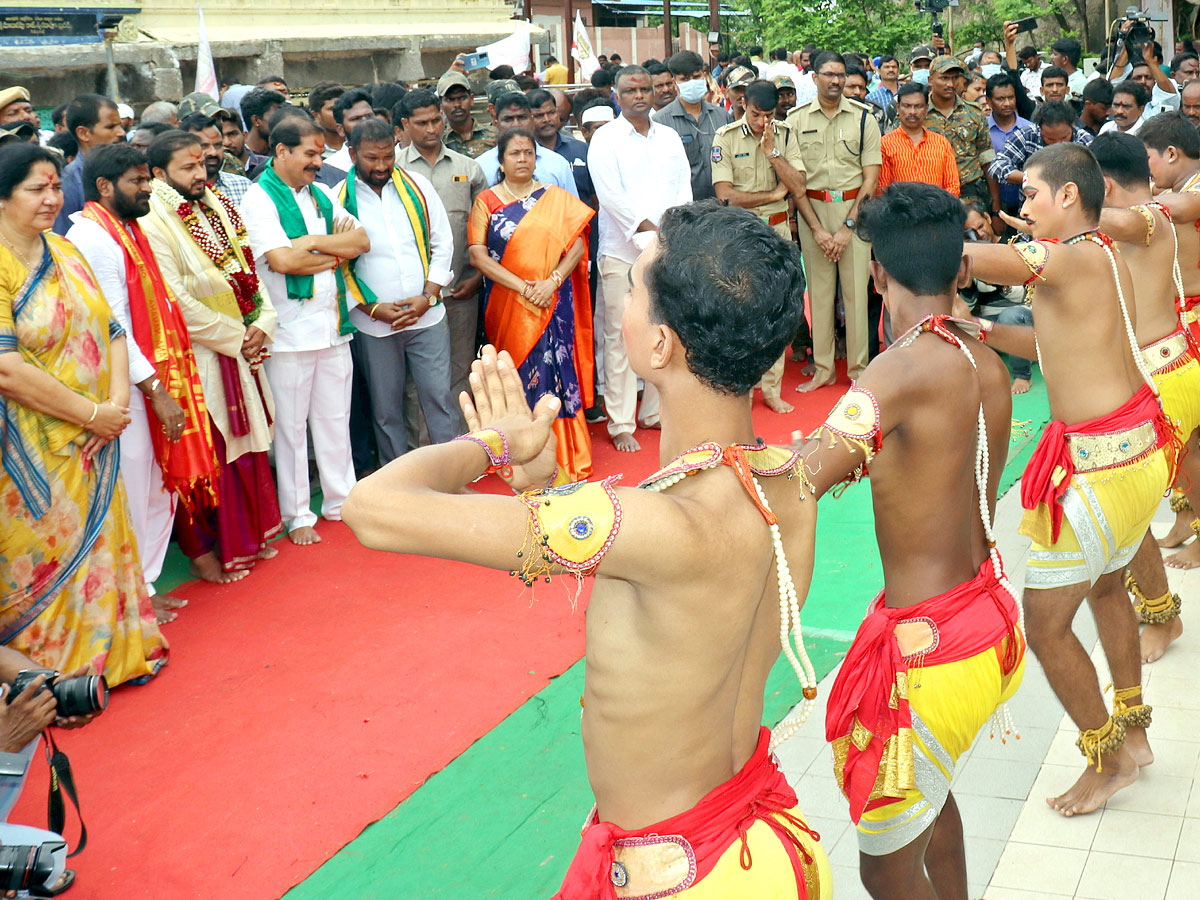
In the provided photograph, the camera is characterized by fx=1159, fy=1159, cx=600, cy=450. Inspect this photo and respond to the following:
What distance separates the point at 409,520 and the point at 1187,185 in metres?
4.18

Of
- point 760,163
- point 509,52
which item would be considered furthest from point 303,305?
point 509,52

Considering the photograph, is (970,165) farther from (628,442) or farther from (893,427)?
(893,427)

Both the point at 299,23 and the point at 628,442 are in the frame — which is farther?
the point at 299,23

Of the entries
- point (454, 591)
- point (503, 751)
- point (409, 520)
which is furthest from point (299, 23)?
point (409, 520)

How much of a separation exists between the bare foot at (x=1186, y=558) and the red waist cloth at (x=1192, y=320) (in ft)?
2.94

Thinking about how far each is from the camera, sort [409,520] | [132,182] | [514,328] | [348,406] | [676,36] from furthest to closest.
A: [676,36]
[514,328]
[348,406]
[132,182]
[409,520]

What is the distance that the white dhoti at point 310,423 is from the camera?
545 cm

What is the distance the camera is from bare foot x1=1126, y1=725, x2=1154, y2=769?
3414mm

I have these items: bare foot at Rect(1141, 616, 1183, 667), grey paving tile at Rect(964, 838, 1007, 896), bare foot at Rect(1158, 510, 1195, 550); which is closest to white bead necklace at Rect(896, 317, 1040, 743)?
grey paving tile at Rect(964, 838, 1007, 896)

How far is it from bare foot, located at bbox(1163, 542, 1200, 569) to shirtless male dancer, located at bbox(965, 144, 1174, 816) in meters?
1.60

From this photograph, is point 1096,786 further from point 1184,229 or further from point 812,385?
point 812,385

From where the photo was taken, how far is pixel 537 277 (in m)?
6.06

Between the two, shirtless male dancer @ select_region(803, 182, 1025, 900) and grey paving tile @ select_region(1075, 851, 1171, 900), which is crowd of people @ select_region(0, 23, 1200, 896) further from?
grey paving tile @ select_region(1075, 851, 1171, 900)

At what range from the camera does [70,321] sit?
394 centimetres
